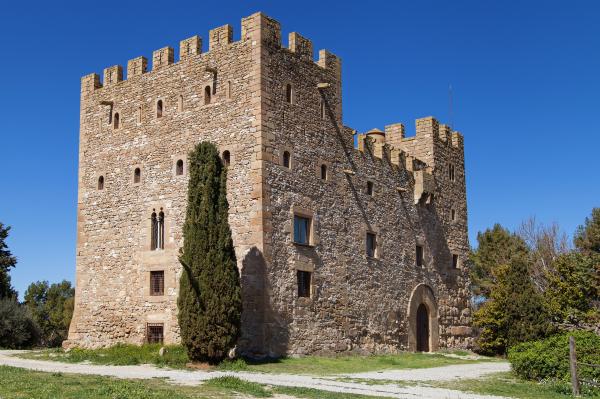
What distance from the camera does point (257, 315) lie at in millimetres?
20844

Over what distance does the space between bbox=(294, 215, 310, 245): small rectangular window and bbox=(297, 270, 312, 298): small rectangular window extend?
978 millimetres

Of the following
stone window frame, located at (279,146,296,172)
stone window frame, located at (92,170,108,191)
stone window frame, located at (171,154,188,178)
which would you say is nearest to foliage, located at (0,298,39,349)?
stone window frame, located at (92,170,108,191)

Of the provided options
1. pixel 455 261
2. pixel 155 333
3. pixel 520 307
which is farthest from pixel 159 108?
pixel 455 261

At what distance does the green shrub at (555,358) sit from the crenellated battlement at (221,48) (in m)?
12.0

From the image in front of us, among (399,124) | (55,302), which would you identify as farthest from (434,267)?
(55,302)

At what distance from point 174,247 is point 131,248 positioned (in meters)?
2.05

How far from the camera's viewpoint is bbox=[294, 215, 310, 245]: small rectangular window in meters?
22.5

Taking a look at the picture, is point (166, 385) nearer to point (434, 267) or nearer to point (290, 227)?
point (290, 227)

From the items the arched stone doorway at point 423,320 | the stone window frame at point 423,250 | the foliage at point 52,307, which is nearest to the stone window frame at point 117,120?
the stone window frame at point 423,250

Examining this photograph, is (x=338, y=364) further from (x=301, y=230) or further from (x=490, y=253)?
(x=490, y=253)

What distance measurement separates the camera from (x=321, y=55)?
25219 mm

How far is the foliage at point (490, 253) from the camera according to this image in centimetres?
4466

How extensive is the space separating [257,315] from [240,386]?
7.20 metres

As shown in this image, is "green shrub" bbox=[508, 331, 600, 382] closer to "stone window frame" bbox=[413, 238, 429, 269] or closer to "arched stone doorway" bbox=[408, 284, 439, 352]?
"arched stone doorway" bbox=[408, 284, 439, 352]
